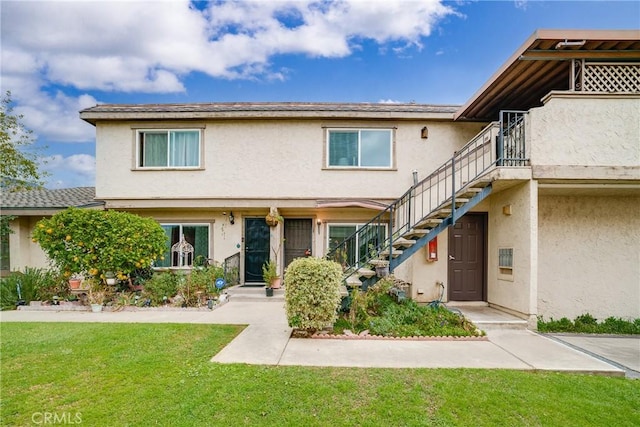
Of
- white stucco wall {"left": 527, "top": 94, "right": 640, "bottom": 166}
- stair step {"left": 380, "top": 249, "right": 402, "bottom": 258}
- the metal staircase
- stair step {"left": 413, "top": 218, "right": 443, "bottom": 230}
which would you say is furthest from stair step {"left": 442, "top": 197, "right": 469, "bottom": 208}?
white stucco wall {"left": 527, "top": 94, "right": 640, "bottom": 166}

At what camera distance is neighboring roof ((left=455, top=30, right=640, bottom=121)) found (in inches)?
237

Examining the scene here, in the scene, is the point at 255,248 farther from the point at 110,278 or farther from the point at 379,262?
the point at 379,262

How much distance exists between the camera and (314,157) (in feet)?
32.3

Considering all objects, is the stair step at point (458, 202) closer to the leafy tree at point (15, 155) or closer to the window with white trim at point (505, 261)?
the window with white trim at point (505, 261)

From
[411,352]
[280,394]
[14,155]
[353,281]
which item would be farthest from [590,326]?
[14,155]

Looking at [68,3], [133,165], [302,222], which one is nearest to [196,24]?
[68,3]

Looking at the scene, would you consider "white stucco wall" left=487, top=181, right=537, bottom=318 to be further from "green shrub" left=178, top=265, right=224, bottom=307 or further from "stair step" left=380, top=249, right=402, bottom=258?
"green shrub" left=178, top=265, right=224, bottom=307

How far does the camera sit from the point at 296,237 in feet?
34.6

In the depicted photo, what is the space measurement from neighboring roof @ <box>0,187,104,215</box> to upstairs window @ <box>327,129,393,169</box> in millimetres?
7614

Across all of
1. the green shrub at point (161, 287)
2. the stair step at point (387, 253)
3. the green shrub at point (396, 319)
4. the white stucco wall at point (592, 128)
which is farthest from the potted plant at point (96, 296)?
the white stucco wall at point (592, 128)

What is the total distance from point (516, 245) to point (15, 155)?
655 inches

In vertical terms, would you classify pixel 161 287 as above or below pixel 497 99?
below

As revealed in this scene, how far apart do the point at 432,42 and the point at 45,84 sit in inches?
716

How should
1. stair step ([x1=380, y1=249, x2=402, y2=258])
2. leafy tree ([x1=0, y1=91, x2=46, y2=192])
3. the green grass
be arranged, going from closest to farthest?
the green grass → stair step ([x1=380, y1=249, x2=402, y2=258]) → leafy tree ([x1=0, y1=91, x2=46, y2=192])
